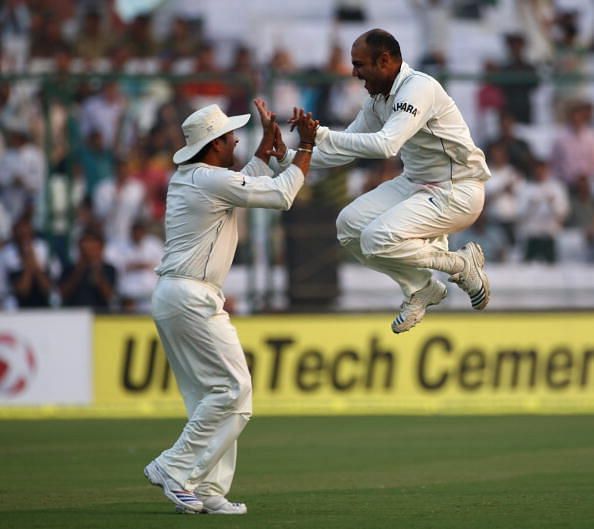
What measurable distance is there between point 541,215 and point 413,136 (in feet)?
27.9

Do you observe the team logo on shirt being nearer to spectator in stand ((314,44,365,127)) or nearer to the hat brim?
the hat brim

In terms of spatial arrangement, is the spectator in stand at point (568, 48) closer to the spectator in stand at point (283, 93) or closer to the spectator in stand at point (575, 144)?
the spectator in stand at point (575, 144)

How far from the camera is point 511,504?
8852 mm

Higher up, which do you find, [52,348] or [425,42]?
[425,42]

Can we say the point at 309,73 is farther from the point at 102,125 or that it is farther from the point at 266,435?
the point at 266,435

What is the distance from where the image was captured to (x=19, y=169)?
17.7 m

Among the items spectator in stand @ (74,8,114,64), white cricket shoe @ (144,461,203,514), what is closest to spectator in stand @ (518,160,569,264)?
spectator in stand @ (74,8,114,64)

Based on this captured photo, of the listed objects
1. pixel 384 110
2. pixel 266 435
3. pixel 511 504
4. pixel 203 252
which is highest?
pixel 384 110

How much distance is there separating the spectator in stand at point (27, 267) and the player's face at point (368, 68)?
8.70 metres

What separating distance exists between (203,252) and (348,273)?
843 centimetres

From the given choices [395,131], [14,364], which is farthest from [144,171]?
[395,131]

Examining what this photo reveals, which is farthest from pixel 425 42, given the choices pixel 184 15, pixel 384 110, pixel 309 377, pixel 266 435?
pixel 384 110

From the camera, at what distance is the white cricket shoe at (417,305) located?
30.8ft

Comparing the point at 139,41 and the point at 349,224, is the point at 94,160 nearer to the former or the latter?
the point at 139,41
